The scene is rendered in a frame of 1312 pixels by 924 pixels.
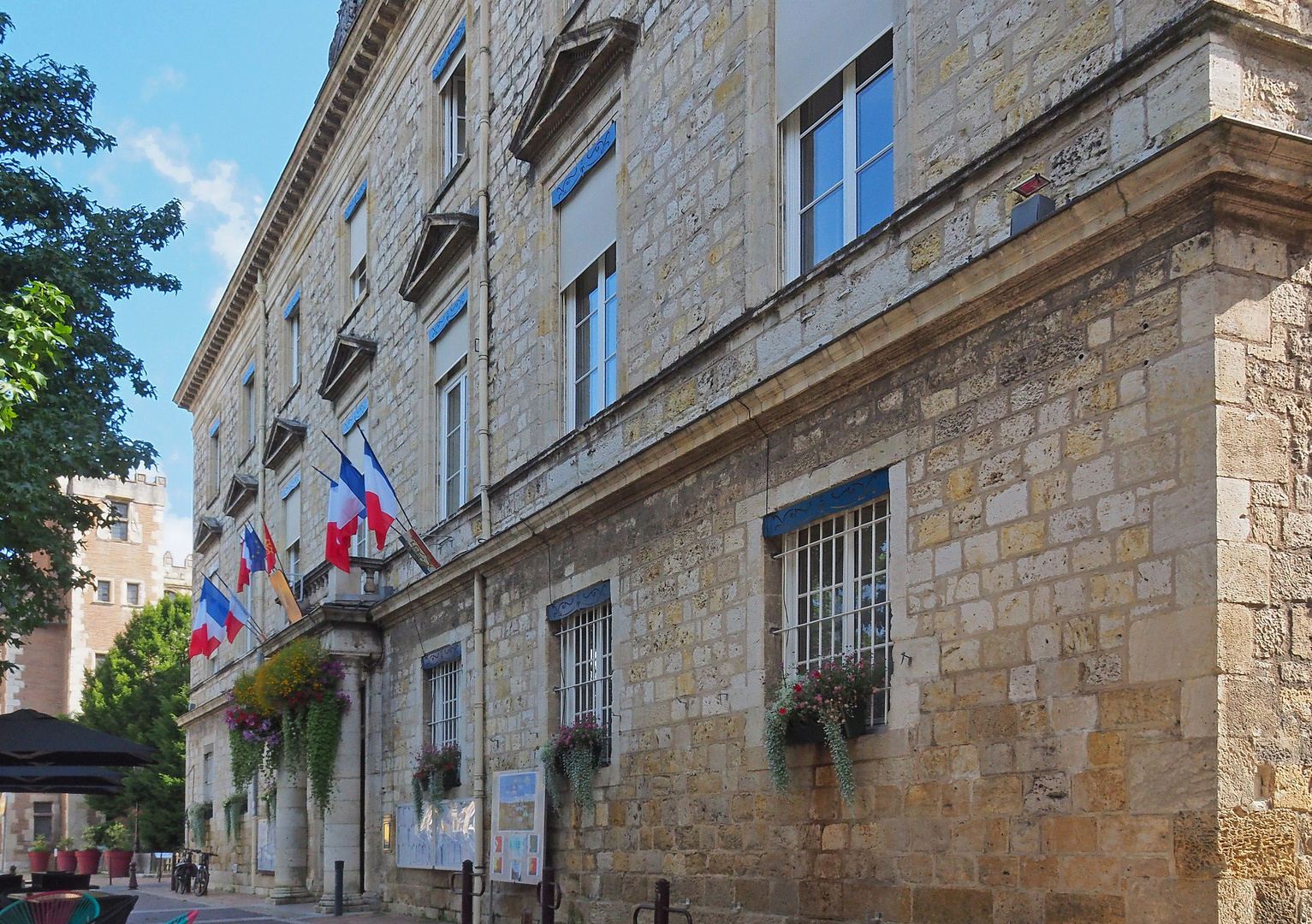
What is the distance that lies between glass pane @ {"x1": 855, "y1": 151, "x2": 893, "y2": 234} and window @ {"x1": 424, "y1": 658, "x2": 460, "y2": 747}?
8.24m

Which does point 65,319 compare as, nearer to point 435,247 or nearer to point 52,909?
point 435,247

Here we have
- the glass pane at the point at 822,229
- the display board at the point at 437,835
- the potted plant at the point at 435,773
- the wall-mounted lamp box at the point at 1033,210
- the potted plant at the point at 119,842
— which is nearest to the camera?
the wall-mounted lamp box at the point at 1033,210

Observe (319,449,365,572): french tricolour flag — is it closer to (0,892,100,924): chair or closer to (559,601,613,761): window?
(559,601,613,761): window

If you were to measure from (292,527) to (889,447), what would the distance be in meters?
17.8

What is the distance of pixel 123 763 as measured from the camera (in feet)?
41.3

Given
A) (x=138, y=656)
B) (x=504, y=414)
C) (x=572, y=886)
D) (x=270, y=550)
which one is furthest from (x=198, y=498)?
(x=572, y=886)

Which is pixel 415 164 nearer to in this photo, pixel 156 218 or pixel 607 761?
pixel 156 218

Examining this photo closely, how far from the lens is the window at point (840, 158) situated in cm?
898

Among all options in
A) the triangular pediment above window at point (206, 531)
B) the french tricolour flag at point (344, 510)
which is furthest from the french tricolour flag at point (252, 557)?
the triangular pediment above window at point (206, 531)

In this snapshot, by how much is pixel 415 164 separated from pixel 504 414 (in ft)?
17.0

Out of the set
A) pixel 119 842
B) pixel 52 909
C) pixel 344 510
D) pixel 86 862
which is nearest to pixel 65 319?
pixel 344 510

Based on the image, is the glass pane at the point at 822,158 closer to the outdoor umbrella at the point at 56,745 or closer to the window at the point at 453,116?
the outdoor umbrella at the point at 56,745

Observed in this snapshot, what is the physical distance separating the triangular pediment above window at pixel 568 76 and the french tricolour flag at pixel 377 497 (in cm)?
383

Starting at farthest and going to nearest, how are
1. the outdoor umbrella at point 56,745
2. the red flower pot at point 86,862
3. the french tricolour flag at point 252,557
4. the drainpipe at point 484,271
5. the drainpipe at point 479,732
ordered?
the red flower pot at point 86,862, the french tricolour flag at point 252,557, the drainpipe at point 484,271, the drainpipe at point 479,732, the outdoor umbrella at point 56,745
